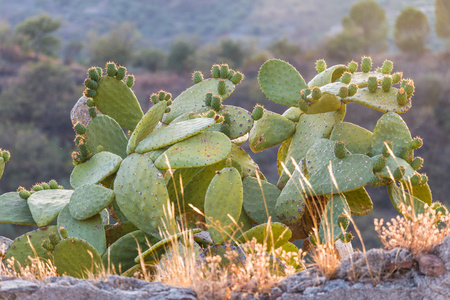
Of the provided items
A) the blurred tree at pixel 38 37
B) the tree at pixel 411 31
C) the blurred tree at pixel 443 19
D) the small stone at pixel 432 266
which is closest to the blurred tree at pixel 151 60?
the blurred tree at pixel 38 37

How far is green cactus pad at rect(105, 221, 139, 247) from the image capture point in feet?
11.2

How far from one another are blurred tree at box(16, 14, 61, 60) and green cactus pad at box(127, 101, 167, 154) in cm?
2751

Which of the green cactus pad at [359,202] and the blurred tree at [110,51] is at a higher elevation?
the green cactus pad at [359,202]

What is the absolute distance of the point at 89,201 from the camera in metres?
3.18

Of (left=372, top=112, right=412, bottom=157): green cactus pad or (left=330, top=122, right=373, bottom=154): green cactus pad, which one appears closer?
(left=372, top=112, right=412, bottom=157): green cactus pad

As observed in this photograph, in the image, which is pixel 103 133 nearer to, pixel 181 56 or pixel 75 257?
pixel 75 257

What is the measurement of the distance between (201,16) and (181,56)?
21.7m

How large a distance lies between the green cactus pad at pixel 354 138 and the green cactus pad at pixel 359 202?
0.74ft

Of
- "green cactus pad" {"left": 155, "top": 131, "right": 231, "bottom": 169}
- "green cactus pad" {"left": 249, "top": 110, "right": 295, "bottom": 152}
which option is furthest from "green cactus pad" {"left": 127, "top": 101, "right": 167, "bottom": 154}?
"green cactus pad" {"left": 249, "top": 110, "right": 295, "bottom": 152}

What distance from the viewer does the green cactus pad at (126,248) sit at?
3.09 meters

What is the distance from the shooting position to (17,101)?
2314 cm

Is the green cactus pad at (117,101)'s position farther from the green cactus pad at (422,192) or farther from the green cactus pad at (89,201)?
the green cactus pad at (422,192)

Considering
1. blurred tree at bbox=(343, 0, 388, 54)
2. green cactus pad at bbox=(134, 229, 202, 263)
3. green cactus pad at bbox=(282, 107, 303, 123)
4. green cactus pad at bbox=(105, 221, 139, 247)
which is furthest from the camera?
blurred tree at bbox=(343, 0, 388, 54)

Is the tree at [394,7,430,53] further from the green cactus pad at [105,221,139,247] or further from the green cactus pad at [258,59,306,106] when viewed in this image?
the green cactus pad at [105,221,139,247]
